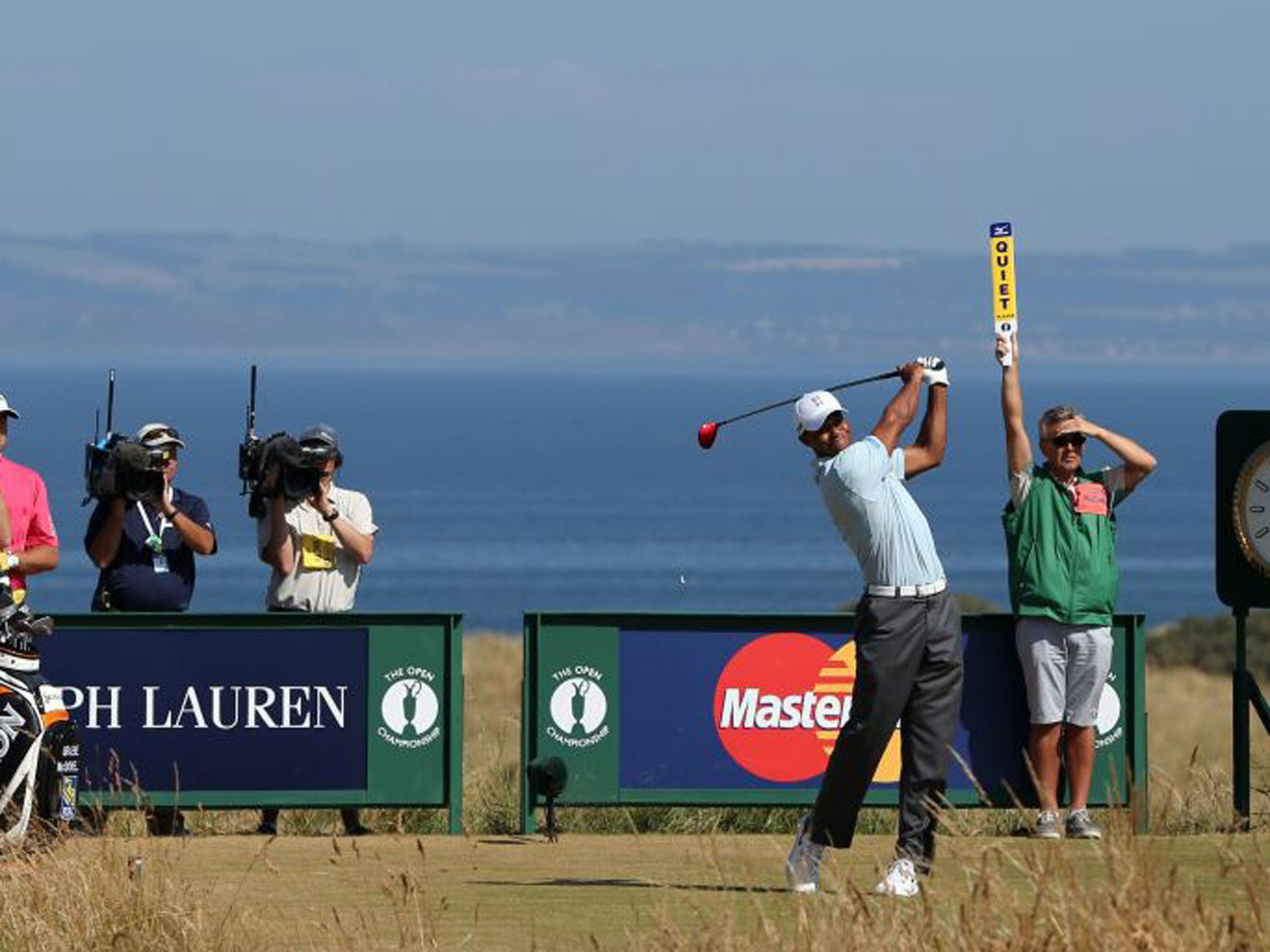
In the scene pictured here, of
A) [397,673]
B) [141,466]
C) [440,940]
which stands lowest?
[440,940]

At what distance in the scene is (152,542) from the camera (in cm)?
1422

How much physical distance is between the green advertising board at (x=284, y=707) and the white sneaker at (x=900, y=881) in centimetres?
344

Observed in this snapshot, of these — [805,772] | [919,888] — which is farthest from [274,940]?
[805,772]

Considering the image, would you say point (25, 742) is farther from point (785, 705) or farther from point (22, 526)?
point (785, 705)

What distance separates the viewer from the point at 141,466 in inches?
545

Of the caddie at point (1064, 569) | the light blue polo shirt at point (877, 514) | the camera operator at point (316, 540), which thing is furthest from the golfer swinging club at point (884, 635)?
the camera operator at point (316, 540)

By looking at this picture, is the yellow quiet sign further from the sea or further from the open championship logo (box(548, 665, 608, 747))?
the sea

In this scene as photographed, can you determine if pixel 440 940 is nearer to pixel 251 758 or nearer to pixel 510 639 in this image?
pixel 251 758

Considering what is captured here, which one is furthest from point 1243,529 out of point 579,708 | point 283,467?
point 283,467

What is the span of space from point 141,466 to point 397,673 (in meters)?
1.49

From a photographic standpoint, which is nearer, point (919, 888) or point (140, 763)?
point (919, 888)

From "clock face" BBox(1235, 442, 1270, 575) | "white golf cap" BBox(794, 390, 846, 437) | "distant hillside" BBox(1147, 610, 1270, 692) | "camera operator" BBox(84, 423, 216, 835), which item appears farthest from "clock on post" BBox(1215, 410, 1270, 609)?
"distant hillside" BBox(1147, 610, 1270, 692)

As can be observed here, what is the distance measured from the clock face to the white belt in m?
3.34

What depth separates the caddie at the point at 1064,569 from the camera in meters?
13.7
